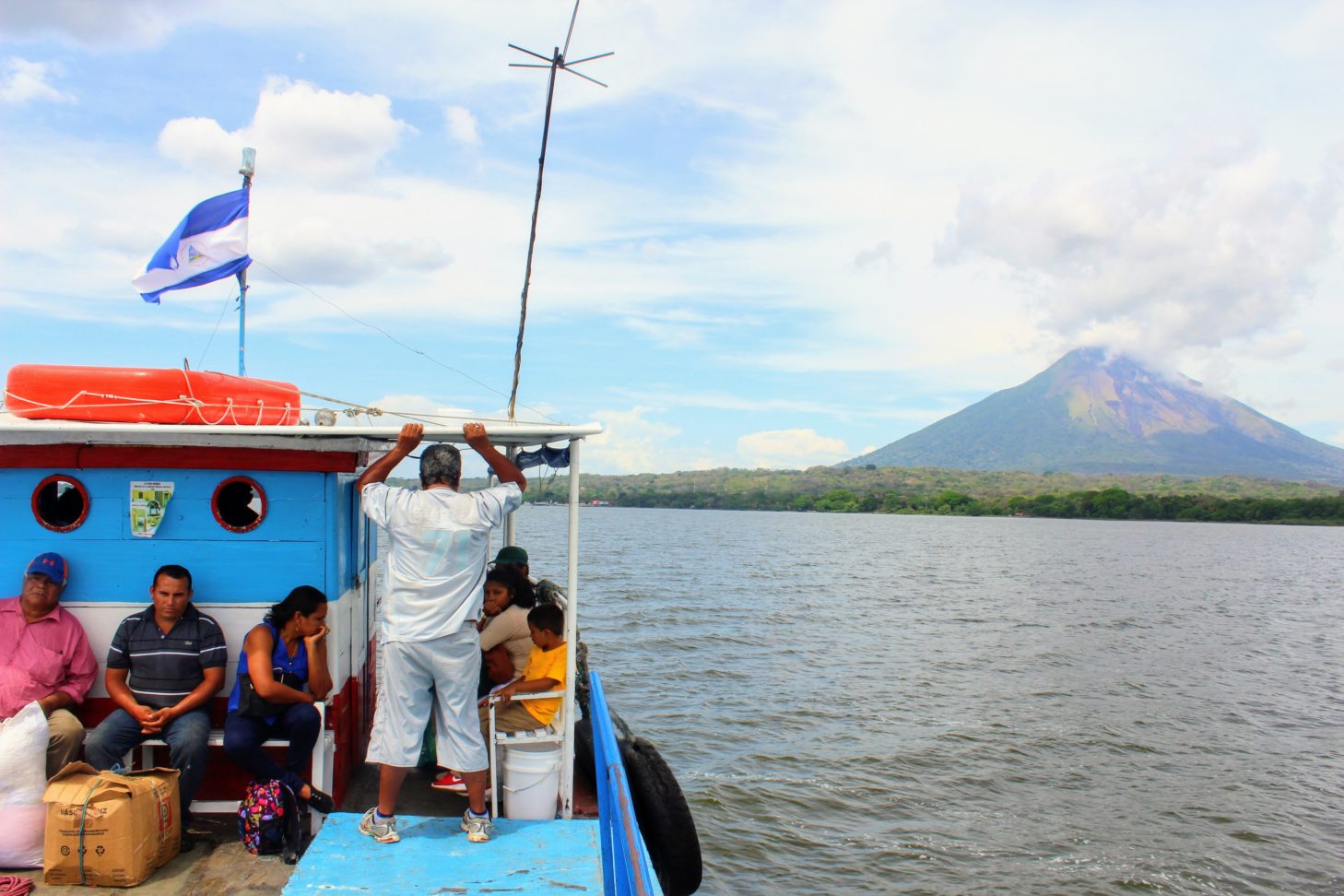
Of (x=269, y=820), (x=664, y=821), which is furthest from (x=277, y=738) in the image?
(x=664, y=821)

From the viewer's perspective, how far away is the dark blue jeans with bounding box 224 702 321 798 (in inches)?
199

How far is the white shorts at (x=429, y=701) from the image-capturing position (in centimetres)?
474

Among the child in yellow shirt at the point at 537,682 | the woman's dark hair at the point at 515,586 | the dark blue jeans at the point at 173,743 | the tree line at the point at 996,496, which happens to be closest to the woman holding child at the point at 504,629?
the woman's dark hair at the point at 515,586

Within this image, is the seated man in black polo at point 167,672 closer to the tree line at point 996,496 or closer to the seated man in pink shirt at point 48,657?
the seated man in pink shirt at point 48,657

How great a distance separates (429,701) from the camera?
4.91m

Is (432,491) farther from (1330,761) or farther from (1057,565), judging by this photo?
(1057,565)

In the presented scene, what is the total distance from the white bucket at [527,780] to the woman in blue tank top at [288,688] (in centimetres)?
95

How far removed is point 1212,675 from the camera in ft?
69.7

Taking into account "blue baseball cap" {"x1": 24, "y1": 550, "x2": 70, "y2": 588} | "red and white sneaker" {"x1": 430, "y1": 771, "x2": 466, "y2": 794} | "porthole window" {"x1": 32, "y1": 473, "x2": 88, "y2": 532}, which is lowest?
"red and white sneaker" {"x1": 430, "y1": 771, "x2": 466, "y2": 794}

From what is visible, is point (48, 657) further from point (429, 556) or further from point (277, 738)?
point (429, 556)

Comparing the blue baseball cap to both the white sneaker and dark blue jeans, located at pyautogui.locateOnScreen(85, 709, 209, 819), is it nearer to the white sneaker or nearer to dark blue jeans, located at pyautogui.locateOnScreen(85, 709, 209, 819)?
dark blue jeans, located at pyautogui.locateOnScreen(85, 709, 209, 819)

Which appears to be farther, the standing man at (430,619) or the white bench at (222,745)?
the white bench at (222,745)

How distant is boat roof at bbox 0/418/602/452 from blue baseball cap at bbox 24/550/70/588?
62 cm

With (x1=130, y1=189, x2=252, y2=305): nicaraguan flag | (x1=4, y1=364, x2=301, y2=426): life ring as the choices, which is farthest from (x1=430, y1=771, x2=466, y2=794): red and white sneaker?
(x1=130, y1=189, x2=252, y2=305): nicaraguan flag
